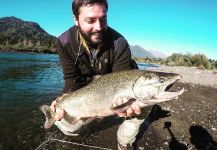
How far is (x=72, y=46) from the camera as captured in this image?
4.69 metres

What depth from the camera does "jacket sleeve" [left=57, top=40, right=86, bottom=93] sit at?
15.9ft

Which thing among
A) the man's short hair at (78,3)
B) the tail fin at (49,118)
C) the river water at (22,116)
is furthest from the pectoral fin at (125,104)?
the river water at (22,116)

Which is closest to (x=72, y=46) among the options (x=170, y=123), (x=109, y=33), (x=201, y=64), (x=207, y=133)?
(x=109, y=33)

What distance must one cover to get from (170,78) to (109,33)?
1.74 m

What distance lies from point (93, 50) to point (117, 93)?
4.08 feet

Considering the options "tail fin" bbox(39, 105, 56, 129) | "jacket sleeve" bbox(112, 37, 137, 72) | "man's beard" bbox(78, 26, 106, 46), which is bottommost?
"tail fin" bbox(39, 105, 56, 129)

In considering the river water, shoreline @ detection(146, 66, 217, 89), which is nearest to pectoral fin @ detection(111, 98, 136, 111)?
the river water

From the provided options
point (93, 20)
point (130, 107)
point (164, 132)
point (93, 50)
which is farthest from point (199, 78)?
point (130, 107)

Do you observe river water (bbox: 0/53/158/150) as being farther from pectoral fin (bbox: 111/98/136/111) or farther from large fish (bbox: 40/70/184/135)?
pectoral fin (bbox: 111/98/136/111)

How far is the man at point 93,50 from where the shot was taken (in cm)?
418

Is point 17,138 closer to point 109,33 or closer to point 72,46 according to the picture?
point 72,46

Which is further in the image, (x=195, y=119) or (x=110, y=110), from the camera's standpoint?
(x=195, y=119)

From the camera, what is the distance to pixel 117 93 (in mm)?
3646

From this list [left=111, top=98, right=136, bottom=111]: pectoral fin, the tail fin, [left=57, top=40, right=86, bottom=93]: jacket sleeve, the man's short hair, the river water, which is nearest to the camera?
[left=111, top=98, right=136, bottom=111]: pectoral fin
